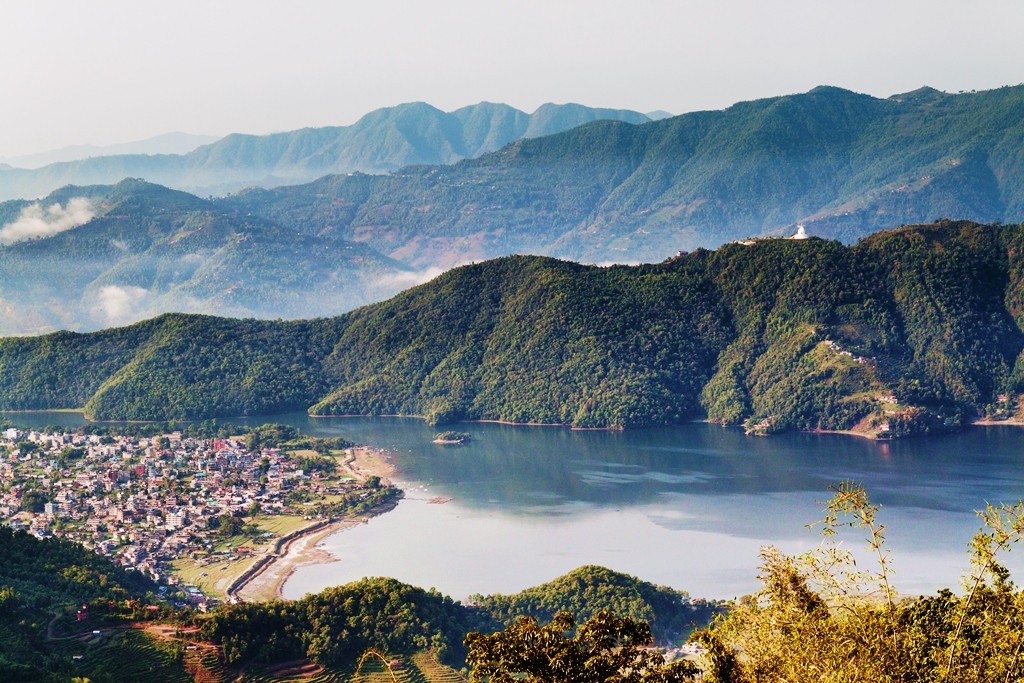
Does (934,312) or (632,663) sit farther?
(934,312)

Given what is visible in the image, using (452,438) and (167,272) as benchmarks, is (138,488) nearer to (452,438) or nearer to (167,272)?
(452,438)

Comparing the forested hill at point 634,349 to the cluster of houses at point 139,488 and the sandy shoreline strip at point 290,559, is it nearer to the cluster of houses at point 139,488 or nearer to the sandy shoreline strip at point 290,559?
the cluster of houses at point 139,488

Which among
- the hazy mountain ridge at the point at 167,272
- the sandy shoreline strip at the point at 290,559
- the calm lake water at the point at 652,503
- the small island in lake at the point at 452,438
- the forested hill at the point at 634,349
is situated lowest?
the sandy shoreline strip at the point at 290,559

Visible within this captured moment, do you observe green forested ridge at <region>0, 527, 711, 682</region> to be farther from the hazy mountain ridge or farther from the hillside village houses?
the hazy mountain ridge

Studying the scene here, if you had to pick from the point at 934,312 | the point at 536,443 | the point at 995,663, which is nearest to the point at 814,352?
the point at 934,312

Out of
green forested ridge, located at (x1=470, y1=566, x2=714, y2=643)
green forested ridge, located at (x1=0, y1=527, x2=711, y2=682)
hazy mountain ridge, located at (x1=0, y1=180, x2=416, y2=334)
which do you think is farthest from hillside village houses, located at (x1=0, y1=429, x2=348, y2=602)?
hazy mountain ridge, located at (x1=0, y1=180, x2=416, y2=334)

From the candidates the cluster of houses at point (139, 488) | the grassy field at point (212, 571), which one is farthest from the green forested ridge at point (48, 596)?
the cluster of houses at point (139, 488)

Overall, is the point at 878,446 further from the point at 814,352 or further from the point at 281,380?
the point at 281,380
